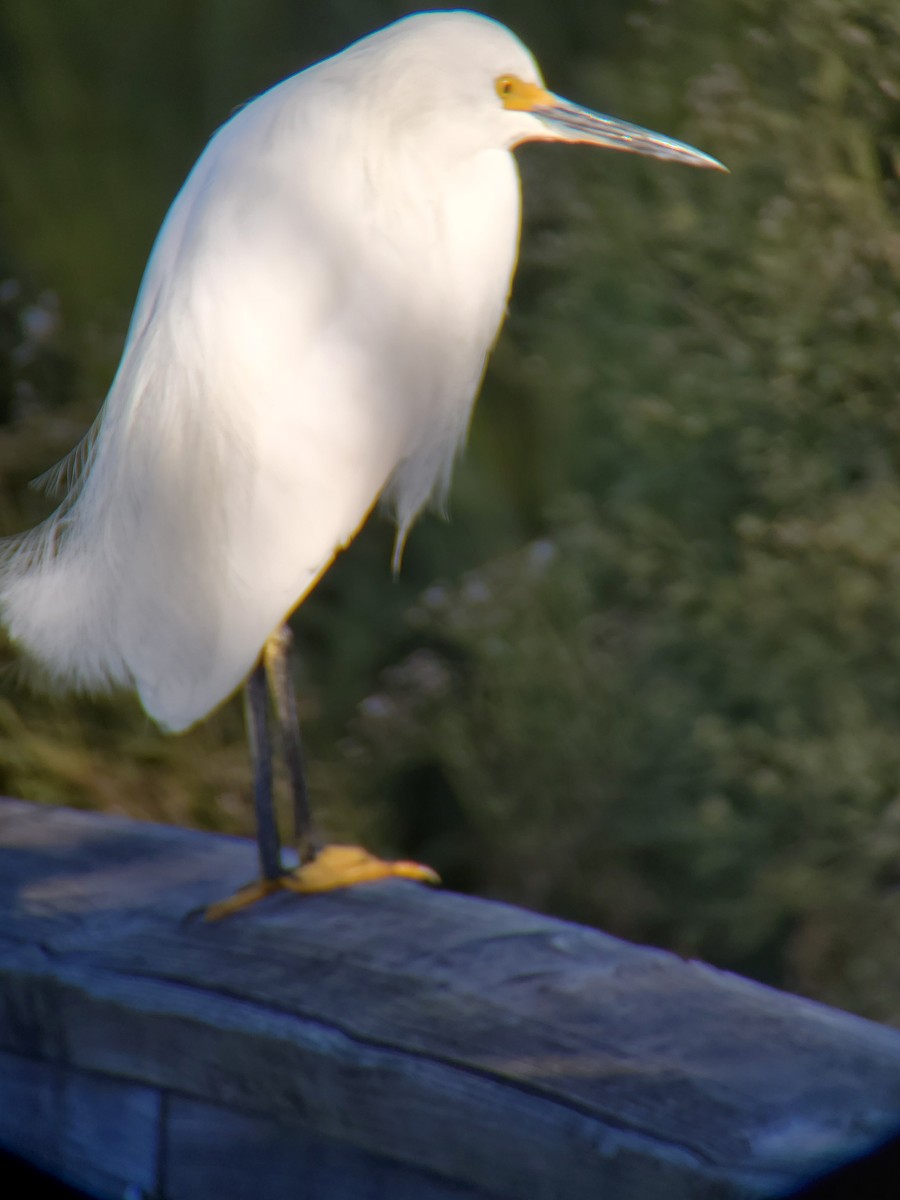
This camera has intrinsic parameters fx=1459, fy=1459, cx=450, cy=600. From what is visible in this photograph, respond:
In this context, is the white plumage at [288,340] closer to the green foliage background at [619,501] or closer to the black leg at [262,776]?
the black leg at [262,776]

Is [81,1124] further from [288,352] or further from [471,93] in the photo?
[471,93]

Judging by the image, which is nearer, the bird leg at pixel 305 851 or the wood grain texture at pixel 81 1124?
the wood grain texture at pixel 81 1124

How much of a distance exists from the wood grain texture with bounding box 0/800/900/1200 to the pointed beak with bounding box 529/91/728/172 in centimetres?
Answer: 70

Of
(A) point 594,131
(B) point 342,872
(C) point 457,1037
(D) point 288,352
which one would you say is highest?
(A) point 594,131

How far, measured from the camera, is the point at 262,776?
147cm

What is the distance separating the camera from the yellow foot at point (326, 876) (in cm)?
125

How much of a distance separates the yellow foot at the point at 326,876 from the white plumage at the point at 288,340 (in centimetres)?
20

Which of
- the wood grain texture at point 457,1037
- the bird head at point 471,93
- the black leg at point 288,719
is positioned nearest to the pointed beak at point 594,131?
the bird head at point 471,93

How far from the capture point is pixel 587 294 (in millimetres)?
2418

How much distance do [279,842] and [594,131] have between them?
2.53ft

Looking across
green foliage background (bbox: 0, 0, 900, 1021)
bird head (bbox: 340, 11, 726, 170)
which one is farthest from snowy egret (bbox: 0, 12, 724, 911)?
green foliage background (bbox: 0, 0, 900, 1021)

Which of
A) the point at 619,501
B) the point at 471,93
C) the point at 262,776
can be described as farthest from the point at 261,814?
the point at 619,501

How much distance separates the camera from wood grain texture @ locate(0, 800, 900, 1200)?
2.70ft

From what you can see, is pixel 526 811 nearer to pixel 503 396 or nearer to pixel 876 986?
pixel 876 986
